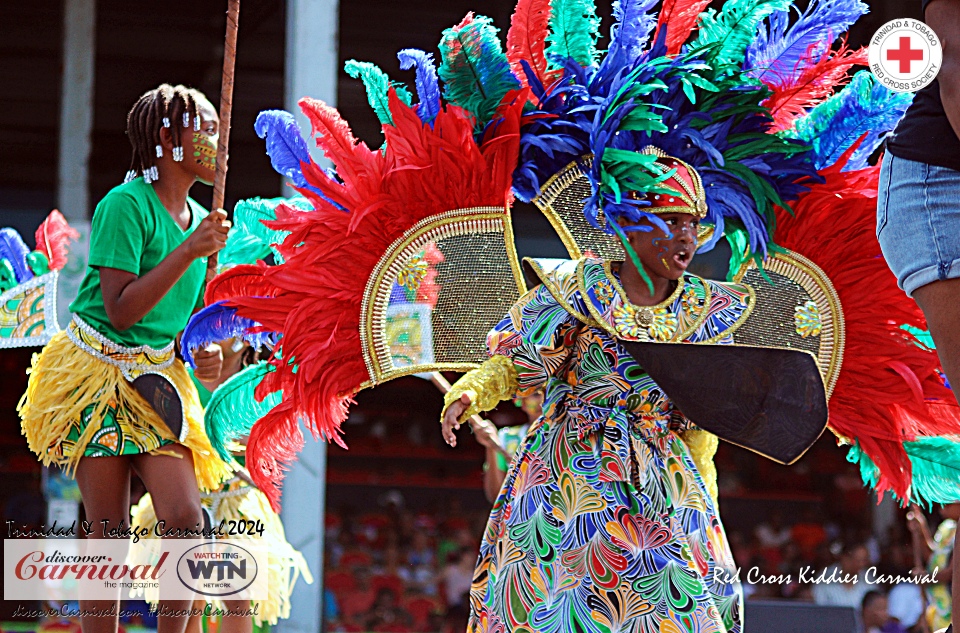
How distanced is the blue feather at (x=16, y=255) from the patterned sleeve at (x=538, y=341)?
2.62 m

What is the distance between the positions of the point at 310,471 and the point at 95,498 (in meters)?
2.86

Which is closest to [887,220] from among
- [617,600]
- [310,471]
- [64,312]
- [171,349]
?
[617,600]

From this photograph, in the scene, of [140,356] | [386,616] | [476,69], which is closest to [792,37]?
[476,69]

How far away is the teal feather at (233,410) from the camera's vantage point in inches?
155

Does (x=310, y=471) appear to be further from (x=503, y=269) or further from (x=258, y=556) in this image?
(x=503, y=269)

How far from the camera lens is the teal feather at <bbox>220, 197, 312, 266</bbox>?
4184 mm

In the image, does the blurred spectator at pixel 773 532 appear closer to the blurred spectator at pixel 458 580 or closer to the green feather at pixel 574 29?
the blurred spectator at pixel 458 580

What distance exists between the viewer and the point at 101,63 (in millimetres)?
12867

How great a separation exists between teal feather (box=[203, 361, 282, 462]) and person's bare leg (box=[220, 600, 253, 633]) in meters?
0.81

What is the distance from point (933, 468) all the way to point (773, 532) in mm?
10037

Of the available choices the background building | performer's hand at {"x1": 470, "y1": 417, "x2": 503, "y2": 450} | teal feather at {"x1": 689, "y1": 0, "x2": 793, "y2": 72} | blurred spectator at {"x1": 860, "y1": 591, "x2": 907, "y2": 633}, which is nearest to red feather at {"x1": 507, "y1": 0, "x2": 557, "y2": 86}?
teal feather at {"x1": 689, "y1": 0, "x2": 793, "y2": 72}

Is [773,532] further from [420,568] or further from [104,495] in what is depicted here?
[104,495]

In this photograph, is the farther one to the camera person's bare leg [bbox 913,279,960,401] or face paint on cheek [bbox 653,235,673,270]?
face paint on cheek [bbox 653,235,673,270]

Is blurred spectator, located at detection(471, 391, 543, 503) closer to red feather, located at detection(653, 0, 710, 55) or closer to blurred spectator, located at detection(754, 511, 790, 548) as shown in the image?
red feather, located at detection(653, 0, 710, 55)
